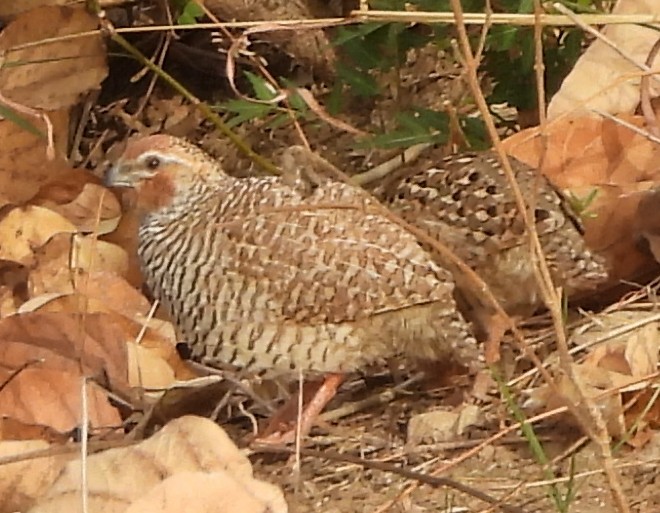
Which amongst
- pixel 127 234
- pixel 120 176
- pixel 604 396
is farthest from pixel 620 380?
pixel 127 234

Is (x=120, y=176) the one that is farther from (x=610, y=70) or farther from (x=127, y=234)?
(x=610, y=70)

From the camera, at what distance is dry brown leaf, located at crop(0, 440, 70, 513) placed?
55.2 inches

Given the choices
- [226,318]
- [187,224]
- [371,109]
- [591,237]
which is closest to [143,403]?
[226,318]

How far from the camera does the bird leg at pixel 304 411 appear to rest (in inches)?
65.6

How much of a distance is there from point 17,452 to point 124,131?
3.81 feet

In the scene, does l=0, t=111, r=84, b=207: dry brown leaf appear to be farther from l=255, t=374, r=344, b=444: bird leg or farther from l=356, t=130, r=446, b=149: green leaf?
l=255, t=374, r=344, b=444: bird leg

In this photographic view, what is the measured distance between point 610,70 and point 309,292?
61cm

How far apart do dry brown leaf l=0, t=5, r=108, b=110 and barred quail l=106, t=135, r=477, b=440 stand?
53 cm

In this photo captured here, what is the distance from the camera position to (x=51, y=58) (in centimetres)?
214

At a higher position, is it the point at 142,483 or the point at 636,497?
the point at 142,483

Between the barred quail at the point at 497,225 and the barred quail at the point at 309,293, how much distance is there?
99 mm

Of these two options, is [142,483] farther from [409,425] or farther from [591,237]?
[591,237]

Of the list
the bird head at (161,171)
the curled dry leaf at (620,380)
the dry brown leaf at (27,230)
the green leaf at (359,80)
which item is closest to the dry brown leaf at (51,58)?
the dry brown leaf at (27,230)

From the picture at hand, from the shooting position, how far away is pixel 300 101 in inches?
79.4
